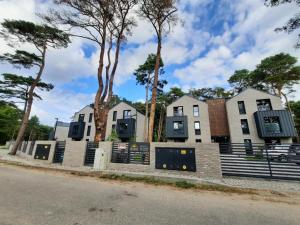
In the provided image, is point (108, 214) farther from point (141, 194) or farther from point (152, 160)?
point (152, 160)

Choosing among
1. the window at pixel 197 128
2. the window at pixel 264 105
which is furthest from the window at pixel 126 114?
the window at pixel 264 105

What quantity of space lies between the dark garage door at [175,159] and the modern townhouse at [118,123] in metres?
16.5

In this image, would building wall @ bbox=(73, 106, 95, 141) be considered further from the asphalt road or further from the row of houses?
the asphalt road

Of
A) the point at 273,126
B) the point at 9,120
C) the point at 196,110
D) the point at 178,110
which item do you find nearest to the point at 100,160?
the point at 178,110

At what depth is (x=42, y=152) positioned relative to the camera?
13438 mm

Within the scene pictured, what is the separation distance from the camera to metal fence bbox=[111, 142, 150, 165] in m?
9.48

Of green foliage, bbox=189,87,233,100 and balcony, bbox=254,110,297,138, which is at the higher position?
green foliage, bbox=189,87,233,100

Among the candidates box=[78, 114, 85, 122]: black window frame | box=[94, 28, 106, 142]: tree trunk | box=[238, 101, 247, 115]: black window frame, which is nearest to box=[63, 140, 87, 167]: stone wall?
box=[94, 28, 106, 142]: tree trunk

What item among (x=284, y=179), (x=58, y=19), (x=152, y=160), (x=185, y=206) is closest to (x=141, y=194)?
(x=185, y=206)

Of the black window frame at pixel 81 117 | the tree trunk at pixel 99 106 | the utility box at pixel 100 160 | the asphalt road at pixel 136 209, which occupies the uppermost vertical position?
the black window frame at pixel 81 117

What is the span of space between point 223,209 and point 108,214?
282 cm

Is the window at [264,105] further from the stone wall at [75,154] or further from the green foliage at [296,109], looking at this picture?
the stone wall at [75,154]

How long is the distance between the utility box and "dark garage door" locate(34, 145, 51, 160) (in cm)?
615

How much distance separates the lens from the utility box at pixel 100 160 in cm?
969
